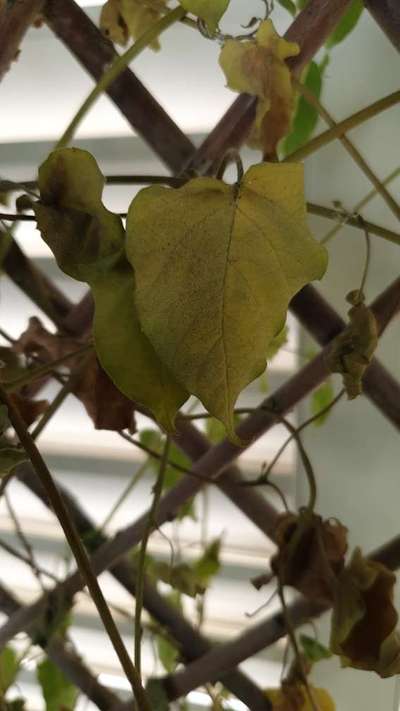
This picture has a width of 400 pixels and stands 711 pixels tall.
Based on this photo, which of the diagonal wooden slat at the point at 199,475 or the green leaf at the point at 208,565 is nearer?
the diagonal wooden slat at the point at 199,475

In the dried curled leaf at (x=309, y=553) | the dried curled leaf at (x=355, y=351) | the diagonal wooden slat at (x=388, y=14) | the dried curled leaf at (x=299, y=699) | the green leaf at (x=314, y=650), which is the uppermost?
the diagonal wooden slat at (x=388, y=14)

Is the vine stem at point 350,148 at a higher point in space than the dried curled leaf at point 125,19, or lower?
lower

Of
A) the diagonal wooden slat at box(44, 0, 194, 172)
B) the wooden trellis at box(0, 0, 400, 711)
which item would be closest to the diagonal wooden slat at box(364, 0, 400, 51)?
the wooden trellis at box(0, 0, 400, 711)

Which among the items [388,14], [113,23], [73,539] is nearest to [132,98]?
[113,23]

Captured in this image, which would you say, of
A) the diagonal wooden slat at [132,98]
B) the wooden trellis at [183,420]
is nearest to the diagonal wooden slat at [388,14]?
the wooden trellis at [183,420]

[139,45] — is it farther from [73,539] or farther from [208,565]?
[208,565]

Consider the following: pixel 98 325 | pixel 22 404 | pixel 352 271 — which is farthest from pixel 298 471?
pixel 98 325

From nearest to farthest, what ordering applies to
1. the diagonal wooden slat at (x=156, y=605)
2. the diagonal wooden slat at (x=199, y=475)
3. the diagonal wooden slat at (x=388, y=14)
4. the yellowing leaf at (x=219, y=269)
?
the yellowing leaf at (x=219, y=269) → the diagonal wooden slat at (x=388, y=14) → the diagonal wooden slat at (x=199, y=475) → the diagonal wooden slat at (x=156, y=605)

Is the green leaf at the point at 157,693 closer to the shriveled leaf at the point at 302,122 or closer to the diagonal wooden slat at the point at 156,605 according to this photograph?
the diagonal wooden slat at the point at 156,605
